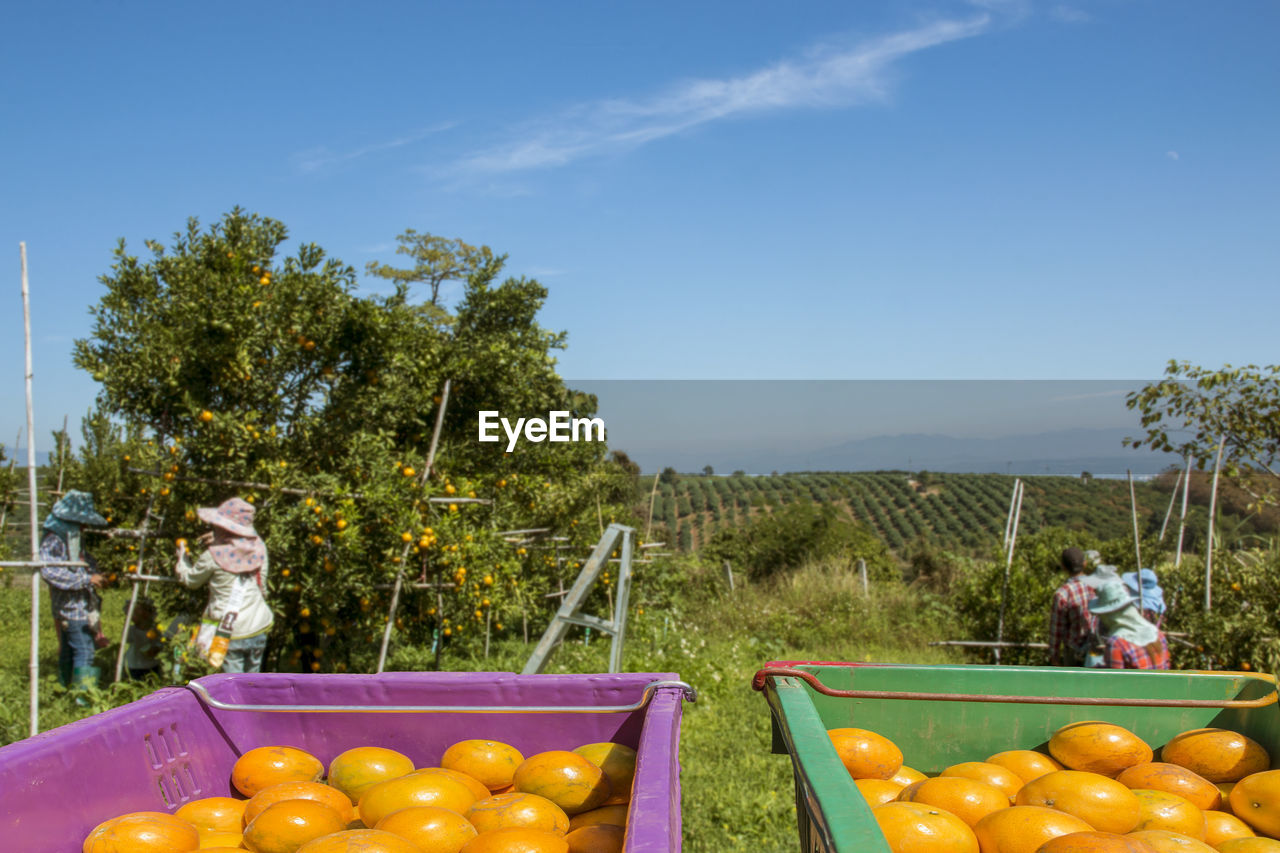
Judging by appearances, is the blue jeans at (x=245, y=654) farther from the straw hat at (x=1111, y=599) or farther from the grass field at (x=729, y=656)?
the straw hat at (x=1111, y=599)

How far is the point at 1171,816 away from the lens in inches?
54.6

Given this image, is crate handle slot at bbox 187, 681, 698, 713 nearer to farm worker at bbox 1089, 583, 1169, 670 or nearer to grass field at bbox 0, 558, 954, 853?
grass field at bbox 0, 558, 954, 853

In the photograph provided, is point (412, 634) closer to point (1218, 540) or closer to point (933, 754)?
point (933, 754)

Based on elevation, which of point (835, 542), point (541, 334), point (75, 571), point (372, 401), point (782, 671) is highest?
point (541, 334)

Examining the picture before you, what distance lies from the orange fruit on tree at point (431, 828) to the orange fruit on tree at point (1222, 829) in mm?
1255

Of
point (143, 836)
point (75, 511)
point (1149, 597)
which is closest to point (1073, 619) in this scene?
point (1149, 597)

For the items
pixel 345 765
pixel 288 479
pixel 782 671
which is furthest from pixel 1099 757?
pixel 288 479

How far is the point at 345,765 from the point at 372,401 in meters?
4.27

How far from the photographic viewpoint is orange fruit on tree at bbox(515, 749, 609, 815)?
1507 millimetres

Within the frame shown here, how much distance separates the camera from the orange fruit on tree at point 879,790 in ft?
4.87

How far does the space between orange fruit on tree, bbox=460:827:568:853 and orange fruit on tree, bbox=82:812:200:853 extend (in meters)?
0.51

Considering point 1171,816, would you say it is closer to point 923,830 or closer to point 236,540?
point 923,830

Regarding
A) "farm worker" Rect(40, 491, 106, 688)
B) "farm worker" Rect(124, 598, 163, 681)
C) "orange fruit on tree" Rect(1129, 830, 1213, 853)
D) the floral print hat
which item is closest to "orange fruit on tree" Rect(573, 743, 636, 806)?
"orange fruit on tree" Rect(1129, 830, 1213, 853)

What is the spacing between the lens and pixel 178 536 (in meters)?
5.34
